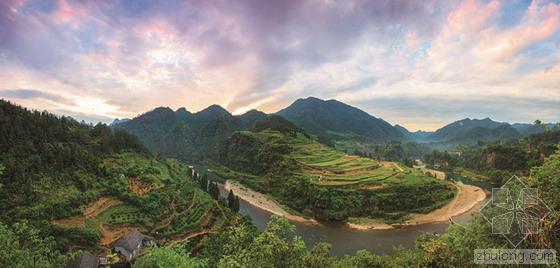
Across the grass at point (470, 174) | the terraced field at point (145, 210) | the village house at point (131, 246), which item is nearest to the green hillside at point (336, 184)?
the terraced field at point (145, 210)

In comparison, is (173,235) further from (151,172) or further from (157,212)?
(151,172)

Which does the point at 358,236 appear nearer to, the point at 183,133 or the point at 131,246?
the point at 131,246

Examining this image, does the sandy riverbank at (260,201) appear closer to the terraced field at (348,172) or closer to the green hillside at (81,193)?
the terraced field at (348,172)

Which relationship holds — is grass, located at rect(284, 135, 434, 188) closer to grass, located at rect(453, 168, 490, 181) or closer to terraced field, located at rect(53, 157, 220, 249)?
terraced field, located at rect(53, 157, 220, 249)

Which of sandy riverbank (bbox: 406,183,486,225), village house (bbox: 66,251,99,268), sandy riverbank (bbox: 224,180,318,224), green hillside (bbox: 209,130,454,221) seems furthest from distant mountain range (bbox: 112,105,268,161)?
village house (bbox: 66,251,99,268)

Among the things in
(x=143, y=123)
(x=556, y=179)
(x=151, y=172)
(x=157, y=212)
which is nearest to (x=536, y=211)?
(x=556, y=179)

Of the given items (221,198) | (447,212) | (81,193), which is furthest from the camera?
(447,212)

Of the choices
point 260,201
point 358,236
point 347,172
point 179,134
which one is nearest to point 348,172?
point 347,172
